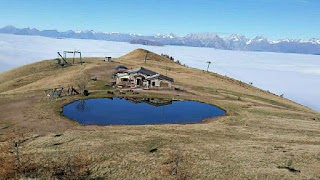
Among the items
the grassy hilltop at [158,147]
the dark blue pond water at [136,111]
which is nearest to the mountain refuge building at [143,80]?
the dark blue pond water at [136,111]

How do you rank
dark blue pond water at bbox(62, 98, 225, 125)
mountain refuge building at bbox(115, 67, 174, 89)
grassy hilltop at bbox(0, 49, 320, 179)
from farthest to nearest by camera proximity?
mountain refuge building at bbox(115, 67, 174, 89), dark blue pond water at bbox(62, 98, 225, 125), grassy hilltop at bbox(0, 49, 320, 179)

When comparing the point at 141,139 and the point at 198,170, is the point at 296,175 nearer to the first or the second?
the point at 198,170

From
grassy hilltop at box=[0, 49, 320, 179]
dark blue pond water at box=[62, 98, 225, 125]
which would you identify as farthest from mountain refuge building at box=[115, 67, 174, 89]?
grassy hilltop at box=[0, 49, 320, 179]

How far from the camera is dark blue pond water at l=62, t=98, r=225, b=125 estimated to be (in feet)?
205

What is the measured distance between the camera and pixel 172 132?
175ft

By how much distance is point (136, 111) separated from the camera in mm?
70000

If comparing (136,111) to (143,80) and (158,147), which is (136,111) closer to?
(158,147)

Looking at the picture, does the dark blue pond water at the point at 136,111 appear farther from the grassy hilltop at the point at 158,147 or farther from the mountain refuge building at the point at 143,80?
the mountain refuge building at the point at 143,80

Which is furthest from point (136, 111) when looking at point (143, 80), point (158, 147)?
point (143, 80)

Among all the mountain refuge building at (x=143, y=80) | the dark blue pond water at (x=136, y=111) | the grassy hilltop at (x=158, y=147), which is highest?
the mountain refuge building at (x=143, y=80)

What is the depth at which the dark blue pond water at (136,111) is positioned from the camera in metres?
62.5

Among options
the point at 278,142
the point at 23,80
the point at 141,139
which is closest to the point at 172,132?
the point at 141,139

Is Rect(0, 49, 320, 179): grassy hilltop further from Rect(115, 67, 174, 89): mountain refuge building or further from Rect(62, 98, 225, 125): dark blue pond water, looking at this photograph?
Rect(115, 67, 174, 89): mountain refuge building

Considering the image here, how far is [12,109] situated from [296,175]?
183ft
